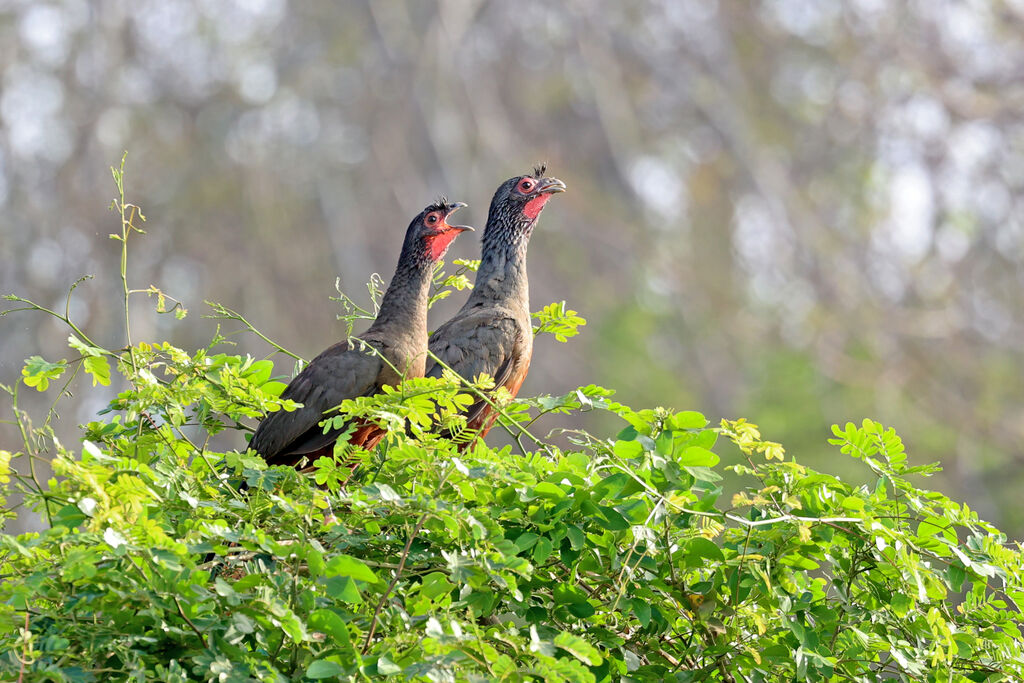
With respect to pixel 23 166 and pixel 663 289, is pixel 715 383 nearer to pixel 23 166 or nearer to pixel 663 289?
pixel 663 289

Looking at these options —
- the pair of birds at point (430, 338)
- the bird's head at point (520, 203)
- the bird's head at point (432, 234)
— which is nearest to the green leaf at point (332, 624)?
the pair of birds at point (430, 338)

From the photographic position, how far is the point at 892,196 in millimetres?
24219

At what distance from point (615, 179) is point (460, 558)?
22246 millimetres

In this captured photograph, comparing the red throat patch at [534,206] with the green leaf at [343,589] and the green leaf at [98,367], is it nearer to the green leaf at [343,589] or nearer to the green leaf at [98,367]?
the green leaf at [98,367]

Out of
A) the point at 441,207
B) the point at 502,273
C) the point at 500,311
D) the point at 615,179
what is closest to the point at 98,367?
the point at 441,207

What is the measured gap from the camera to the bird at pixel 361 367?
5047mm

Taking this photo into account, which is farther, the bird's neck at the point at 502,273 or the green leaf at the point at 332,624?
the bird's neck at the point at 502,273

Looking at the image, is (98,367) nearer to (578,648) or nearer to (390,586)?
(390,586)

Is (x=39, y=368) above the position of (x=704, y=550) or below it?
below

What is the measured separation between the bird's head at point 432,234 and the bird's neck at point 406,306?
0.06 m

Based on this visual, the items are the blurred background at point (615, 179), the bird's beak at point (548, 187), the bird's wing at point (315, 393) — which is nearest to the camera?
the bird's wing at point (315, 393)

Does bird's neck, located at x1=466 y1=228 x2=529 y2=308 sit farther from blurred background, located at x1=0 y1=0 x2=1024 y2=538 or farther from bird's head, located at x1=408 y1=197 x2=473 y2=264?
blurred background, located at x1=0 y1=0 x2=1024 y2=538

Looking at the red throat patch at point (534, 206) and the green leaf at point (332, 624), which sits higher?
the red throat patch at point (534, 206)

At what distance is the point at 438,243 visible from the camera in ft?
18.6
